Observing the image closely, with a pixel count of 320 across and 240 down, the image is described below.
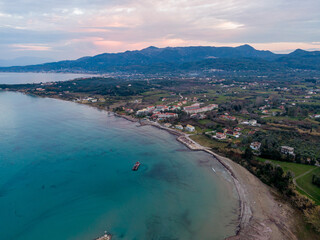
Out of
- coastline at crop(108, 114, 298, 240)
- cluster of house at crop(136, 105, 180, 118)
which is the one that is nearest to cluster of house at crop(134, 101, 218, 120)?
cluster of house at crop(136, 105, 180, 118)

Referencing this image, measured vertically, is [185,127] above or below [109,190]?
above

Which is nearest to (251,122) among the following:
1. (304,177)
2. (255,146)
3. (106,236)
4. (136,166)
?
(255,146)

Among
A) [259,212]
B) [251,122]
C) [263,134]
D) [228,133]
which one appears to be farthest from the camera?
[251,122]

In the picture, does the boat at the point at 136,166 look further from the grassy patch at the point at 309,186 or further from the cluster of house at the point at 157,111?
the cluster of house at the point at 157,111

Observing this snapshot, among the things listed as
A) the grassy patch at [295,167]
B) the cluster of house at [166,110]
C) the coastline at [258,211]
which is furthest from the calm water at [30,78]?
the grassy patch at [295,167]

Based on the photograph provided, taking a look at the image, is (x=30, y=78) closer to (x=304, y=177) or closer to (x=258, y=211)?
(x=258, y=211)

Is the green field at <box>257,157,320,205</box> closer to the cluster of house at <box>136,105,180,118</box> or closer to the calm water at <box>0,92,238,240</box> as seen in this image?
the calm water at <box>0,92,238,240</box>
